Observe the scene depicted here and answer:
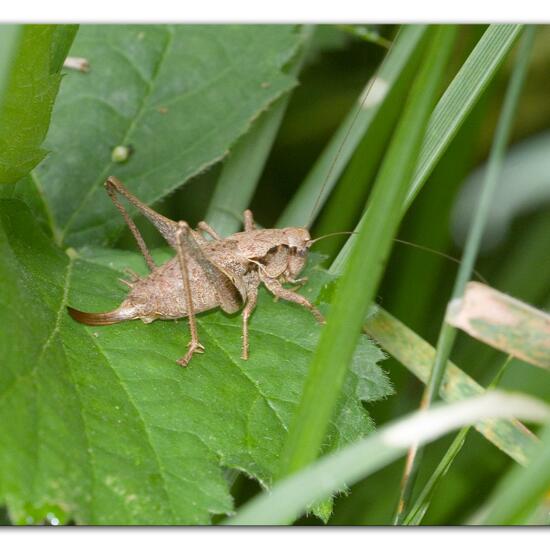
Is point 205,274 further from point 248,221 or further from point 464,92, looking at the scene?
point 464,92

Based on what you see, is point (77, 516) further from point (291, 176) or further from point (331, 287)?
point (291, 176)

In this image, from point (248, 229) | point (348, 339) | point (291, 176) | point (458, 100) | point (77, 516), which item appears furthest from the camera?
point (291, 176)

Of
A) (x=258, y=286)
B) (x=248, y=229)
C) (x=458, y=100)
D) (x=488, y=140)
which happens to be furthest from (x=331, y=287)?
(x=488, y=140)

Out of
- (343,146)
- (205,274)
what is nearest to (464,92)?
(343,146)

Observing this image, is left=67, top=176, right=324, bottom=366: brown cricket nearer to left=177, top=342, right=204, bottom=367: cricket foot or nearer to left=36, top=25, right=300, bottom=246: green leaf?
left=177, top=342, right=204, bottom=367: cricket foot

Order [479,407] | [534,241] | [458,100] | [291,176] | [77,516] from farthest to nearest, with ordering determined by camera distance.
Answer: [291,176] → [534,241] → [458,100] → [77,516] → [479,407]

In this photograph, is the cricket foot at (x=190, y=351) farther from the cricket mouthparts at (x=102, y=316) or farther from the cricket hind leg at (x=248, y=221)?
the cricket hind leg at (x=248, y=221)
